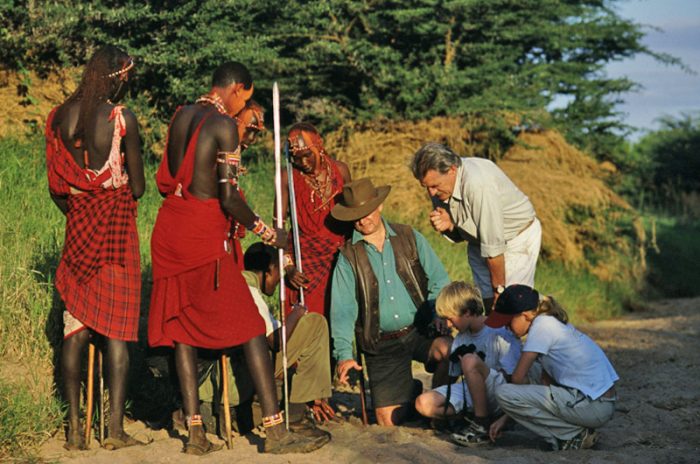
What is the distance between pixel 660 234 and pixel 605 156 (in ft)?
16.3

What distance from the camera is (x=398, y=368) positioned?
276 inches

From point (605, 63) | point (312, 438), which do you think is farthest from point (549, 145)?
point (312, 438)

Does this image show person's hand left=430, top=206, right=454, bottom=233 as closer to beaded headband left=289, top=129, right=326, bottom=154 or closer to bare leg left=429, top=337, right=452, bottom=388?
bare leg left=429, top=337, right=452, bottom=388

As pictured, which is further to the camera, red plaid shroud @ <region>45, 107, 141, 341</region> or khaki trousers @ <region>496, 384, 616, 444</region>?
khaki trousers @ <region>496, 384, 616, 444</region>

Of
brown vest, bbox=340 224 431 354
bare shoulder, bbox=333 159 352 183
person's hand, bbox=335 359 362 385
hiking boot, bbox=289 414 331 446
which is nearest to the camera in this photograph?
hiking boot, bbox=289 414 331 446

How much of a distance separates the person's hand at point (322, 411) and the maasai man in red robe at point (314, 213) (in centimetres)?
60

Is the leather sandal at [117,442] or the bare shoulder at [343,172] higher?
the bare shoulder at [343,172]

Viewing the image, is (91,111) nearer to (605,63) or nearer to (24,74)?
(24,74)

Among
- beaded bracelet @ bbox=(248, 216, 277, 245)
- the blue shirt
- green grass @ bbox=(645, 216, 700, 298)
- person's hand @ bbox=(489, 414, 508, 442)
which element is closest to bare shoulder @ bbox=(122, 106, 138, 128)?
beaded bracelet @ bbox=(248, 216, 277, 245)

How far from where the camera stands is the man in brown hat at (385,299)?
22.3 ft

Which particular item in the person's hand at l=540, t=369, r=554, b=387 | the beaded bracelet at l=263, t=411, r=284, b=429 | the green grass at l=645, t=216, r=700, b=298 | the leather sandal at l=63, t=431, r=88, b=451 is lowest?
the green grass at l=645, t=216, r=700, b=298

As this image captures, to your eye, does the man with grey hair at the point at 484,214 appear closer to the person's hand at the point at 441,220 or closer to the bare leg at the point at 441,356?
the person's hand at the point at 441,220

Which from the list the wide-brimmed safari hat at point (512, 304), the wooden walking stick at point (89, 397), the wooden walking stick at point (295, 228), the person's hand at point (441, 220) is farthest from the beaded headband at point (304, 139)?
the wooden walking stick at point (89, 397)

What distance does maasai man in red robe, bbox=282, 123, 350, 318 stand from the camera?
23.0ft
